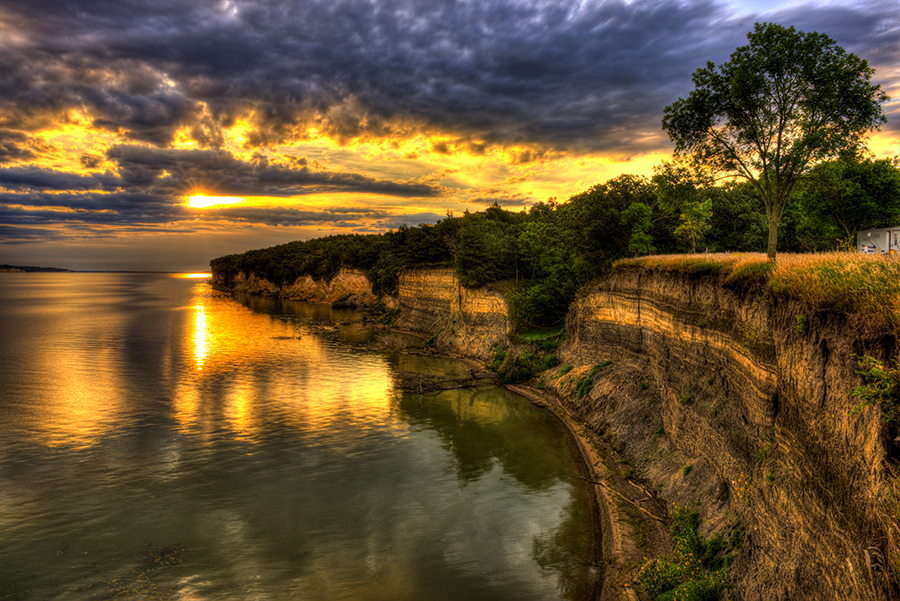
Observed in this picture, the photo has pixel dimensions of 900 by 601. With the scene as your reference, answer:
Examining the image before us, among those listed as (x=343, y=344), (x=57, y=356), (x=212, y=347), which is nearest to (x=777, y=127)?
(x=343, y=344)

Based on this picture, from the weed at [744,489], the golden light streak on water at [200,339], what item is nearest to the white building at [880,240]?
the weed at [744,489]

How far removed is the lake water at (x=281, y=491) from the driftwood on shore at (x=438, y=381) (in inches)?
52.1

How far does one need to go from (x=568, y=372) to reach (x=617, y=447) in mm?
13145

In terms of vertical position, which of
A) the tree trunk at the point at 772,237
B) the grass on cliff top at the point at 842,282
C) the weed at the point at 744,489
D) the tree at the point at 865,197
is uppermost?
the tree at the point at 865,197

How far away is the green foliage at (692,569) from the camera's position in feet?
47.3

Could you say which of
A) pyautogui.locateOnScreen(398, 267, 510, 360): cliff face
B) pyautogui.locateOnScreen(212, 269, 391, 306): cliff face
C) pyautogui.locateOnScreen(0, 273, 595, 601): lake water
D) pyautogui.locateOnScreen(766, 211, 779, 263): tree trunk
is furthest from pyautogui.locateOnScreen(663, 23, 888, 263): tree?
pyautogui.locateOnScreen(212, 269, 391, 306): cliff face

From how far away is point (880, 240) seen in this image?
28.0 m

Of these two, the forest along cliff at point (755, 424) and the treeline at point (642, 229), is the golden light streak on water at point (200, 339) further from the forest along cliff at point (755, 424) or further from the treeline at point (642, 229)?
the forest along cliff at point (755, 424)

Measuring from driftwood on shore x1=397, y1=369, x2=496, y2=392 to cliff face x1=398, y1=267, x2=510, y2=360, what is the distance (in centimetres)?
792

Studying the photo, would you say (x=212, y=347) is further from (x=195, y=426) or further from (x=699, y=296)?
(x=699, y=296)

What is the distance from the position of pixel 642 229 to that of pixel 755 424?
29774 millimetres

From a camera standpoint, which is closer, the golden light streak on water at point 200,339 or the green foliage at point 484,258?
the golden light streak on water at point 200,339

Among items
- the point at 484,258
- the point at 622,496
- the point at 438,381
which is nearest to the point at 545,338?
the point at 438,381

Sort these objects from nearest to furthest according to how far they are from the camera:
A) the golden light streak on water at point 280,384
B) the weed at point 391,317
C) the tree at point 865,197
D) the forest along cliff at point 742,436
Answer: the forest along cliff at point 742,436
the tree at point 865,197
the golden light streak on water at point 280,384
the weed at point 391,317
